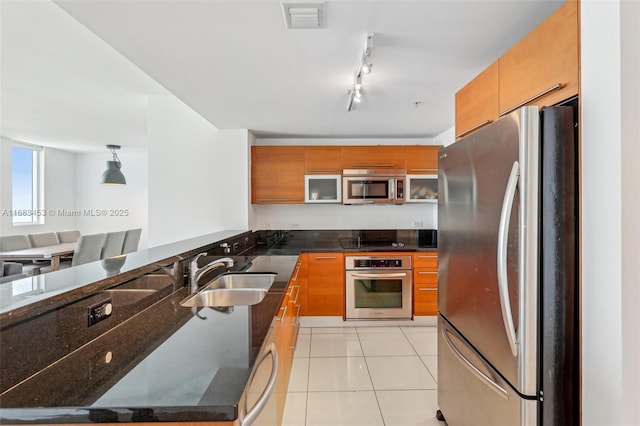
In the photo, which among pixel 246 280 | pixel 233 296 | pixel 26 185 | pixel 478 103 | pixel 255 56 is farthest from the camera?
pixel 26 185

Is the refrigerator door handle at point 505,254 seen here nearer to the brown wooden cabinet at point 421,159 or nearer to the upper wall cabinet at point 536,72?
the upper wall cabinet at point 536,72

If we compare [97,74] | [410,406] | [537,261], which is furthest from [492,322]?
[97,74]

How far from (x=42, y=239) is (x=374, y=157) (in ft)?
18.6

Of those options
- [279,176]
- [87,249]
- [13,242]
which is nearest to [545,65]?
[279,176]

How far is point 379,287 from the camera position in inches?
140

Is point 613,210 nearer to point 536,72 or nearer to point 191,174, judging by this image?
point 536,72

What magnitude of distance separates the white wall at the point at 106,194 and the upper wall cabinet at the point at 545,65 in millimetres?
7061

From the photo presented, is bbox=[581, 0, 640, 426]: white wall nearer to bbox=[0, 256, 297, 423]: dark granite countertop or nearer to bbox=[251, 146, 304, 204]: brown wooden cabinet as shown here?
bbox=[0, 256, 297, 423]: dark granite countertop

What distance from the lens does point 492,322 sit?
4.33ft

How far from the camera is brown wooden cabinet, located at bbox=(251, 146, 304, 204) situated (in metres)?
3.89

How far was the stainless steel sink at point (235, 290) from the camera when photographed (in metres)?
2.05

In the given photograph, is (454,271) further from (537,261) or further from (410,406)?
(410,406)

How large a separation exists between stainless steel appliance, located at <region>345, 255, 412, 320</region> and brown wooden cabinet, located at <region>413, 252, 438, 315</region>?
0.28 feet

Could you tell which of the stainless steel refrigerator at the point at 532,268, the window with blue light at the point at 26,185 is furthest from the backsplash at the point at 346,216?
the window with blue light at the point at 26,185
